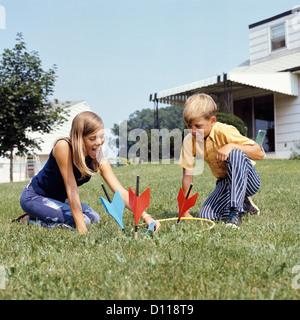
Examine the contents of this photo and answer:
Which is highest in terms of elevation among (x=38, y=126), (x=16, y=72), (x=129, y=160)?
(x=16, y=72)

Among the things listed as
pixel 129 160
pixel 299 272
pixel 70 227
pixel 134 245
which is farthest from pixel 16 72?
pixel 299 272

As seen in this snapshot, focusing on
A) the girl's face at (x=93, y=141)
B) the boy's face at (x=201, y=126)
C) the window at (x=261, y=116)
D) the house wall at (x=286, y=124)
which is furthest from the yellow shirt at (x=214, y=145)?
the window at (x=261, y=116)

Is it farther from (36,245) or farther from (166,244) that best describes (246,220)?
(36,245)

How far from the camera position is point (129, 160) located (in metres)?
17.8

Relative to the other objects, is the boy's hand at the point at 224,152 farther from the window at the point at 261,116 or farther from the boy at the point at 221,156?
the window at the point at 261,116

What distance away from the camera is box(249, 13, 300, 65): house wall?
16161mm

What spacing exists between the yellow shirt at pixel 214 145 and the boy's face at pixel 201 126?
11 centimetres

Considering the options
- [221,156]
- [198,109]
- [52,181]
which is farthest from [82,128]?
[221,156]

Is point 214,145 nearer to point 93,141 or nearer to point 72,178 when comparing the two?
point 93,141

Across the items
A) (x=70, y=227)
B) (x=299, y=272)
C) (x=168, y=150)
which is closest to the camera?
(x=299, y=272)

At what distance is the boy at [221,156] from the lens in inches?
122

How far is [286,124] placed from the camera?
14750mm

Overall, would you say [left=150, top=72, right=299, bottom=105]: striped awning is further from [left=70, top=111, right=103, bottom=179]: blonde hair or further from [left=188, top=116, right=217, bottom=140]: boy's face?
[left=70, top=111, right=103, bottom=179]: blonde hair
